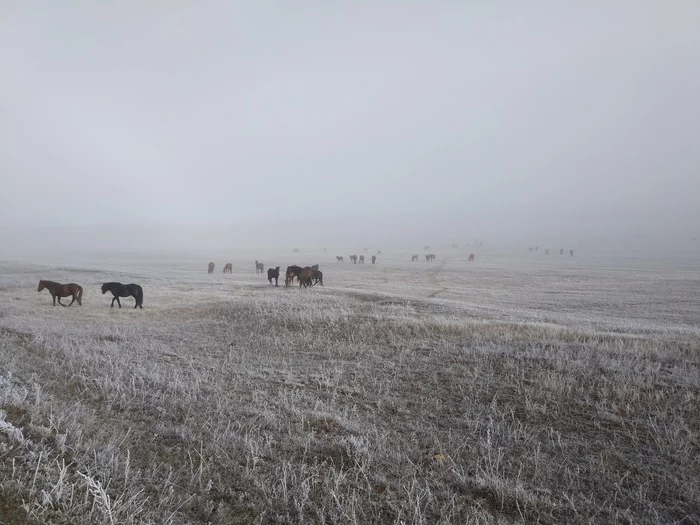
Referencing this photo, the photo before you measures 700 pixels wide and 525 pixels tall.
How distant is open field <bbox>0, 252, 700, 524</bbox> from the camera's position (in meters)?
4.06

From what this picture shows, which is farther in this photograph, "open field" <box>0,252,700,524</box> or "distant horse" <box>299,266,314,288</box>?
"distant horse" <box>299,266,314,288</box>

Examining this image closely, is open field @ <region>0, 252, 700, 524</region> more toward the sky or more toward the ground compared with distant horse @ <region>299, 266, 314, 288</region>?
more toward the ground

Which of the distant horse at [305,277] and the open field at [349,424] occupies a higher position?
the distant horse at [305,277]

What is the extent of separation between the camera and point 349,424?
6.20 metres

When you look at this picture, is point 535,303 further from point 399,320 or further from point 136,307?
point 136,307

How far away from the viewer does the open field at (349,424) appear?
4.06 metres

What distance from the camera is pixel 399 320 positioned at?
44.9 ft

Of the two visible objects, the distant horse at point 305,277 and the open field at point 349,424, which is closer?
the open field at point 349,424

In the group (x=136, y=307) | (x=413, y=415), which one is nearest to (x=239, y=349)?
(x=413, y=415)

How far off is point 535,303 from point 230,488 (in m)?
23.0

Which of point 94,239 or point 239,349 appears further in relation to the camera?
point 94,239

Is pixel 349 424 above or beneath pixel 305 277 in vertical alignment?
beneath

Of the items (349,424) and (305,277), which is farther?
(305,277)

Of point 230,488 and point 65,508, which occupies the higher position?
point 65,508
